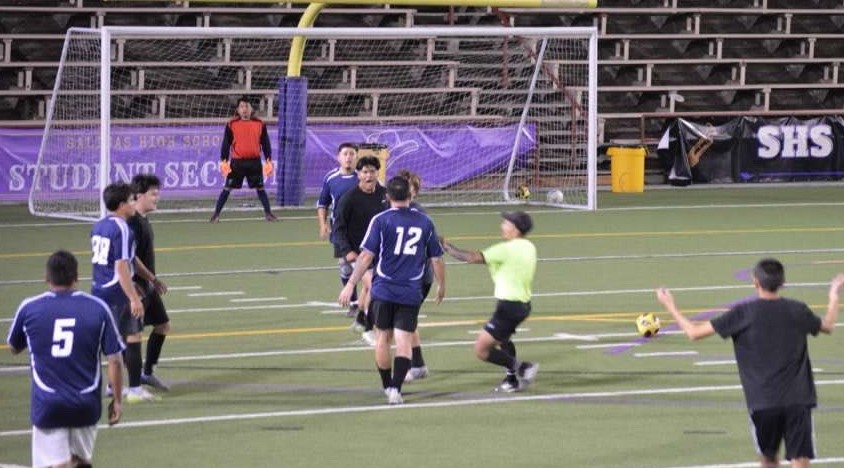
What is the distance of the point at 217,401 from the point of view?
13.8 m

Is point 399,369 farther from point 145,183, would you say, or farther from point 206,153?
point 206,153

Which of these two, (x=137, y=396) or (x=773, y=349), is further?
(x=137, y=396)

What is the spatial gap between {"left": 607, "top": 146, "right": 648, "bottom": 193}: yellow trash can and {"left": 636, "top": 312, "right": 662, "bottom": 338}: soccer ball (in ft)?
59.6

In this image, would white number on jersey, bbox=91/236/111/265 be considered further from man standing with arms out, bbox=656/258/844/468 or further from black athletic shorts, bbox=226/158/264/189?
black athletic shorts, bbox=226/158/264/189

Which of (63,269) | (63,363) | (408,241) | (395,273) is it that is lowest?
(63,363)

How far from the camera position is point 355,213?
16344 millimetres

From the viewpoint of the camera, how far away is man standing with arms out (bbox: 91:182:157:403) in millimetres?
12680

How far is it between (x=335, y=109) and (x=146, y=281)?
20655mm

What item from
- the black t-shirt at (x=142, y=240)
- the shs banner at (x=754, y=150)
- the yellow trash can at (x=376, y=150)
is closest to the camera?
the black t-shirt at (x=142, y=240)

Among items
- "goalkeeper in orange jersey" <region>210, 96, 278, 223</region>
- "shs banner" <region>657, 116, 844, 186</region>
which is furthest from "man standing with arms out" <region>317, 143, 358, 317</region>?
"shs banner" <region>657, 116, 844, 186</region>

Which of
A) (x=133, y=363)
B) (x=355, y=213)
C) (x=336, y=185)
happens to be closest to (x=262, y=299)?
(x=336, y=185)

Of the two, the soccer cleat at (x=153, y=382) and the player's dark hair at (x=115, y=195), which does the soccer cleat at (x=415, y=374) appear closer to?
the soccer cleat at (x=153, y=382)

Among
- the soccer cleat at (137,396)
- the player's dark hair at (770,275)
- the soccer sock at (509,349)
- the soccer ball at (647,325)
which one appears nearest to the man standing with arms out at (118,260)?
the soccer cleat at (137,396)

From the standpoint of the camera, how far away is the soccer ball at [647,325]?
1680 cm
